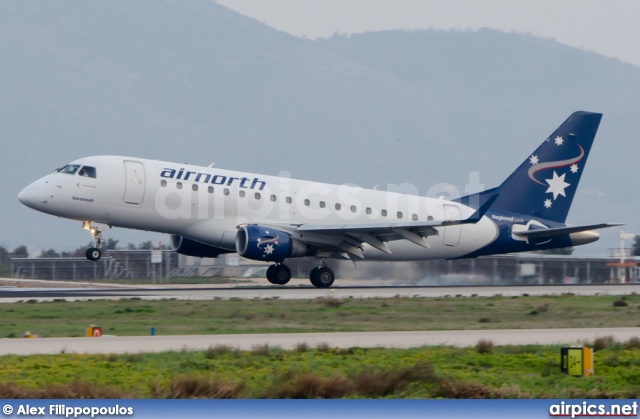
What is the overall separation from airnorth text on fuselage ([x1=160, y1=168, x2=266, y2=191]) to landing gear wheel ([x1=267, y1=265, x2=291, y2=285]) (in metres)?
3.13

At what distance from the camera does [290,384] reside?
14.7m

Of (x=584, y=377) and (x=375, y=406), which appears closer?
(x=375, y=406)

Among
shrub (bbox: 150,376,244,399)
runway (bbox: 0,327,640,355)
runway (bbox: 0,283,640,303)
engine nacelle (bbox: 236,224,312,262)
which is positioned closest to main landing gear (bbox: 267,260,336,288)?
runway (bbox: 0,283,640,303)

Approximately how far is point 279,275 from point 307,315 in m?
12.5

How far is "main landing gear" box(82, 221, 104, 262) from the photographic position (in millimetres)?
36906

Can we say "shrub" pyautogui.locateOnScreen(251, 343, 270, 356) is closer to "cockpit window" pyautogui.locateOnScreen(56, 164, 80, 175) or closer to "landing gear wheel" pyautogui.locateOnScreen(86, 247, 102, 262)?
"landing gear wheel" pyautogui.locateOnScreen(86, 247, 102, 262)

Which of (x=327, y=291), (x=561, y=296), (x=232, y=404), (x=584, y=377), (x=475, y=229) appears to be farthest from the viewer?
(x=475, y=229)

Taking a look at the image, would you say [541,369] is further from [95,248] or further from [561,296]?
[95,248]

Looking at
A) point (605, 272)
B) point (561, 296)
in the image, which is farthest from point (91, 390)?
point (605, 272)

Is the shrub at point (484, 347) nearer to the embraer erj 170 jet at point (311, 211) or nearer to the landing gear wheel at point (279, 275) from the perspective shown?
the embraer erj 170 jet at point (311, 211)

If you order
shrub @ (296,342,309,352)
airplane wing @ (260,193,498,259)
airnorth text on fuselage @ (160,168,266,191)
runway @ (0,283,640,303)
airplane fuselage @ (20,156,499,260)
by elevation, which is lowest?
shrub @ (296,342,309,352)

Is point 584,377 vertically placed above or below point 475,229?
below

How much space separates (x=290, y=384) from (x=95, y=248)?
23640mm

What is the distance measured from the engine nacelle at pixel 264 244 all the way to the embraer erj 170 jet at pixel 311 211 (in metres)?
0.05
